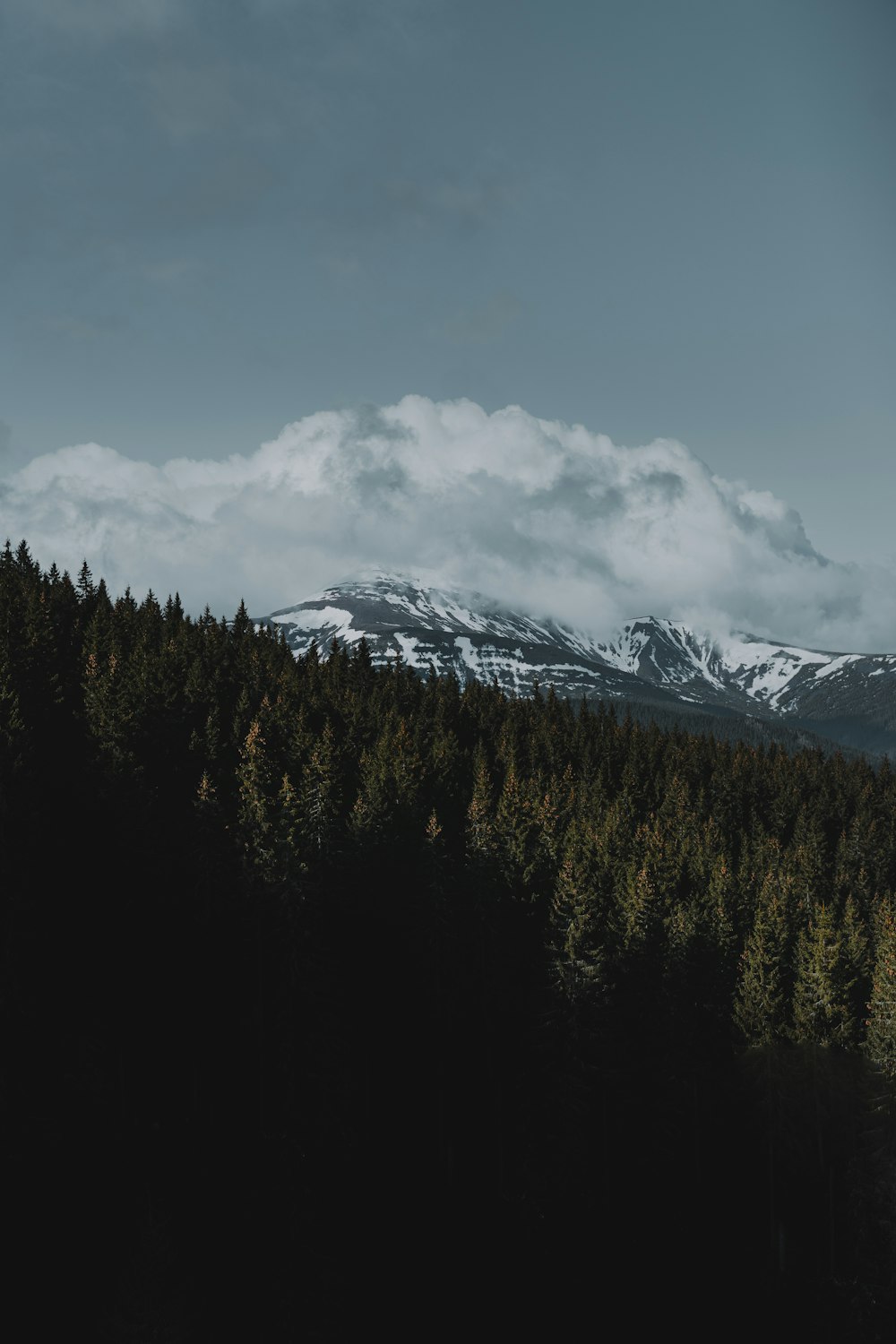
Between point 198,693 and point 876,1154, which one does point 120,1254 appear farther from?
point 198,693

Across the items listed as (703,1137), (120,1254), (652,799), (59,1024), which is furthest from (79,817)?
(652,799)

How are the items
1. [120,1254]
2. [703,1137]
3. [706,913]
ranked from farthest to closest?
[706,913]
[703,1137]
[120,1254]

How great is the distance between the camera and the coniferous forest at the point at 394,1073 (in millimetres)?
40625

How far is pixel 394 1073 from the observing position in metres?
51.6

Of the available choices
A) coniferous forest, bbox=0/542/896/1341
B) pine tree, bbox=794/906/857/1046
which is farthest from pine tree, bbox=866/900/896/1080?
pine tree, bbox=794/906/857/1046

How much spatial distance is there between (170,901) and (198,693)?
3359 centimetres

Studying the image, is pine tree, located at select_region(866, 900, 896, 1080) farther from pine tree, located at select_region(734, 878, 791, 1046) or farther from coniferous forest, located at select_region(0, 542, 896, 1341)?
pine tree, located at select_region(734, 878, 791, 1046)

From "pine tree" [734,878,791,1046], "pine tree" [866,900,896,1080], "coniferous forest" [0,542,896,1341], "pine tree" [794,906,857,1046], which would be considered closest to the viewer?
"coniferous forest" [0,542,896,1341]

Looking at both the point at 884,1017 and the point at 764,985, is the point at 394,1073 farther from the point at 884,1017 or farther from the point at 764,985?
the point at 884,1017

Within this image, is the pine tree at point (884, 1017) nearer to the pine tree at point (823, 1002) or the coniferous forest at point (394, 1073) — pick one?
the coniferous forest at point (394, 1073)

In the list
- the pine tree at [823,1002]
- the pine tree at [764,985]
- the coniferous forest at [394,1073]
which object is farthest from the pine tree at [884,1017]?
the pine tree at [764,985]

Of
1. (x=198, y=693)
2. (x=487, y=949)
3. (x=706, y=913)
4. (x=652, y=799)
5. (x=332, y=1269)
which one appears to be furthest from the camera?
(x=652, y=799)

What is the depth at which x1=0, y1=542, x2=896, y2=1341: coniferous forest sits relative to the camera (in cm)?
4062

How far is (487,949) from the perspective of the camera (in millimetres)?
55969
